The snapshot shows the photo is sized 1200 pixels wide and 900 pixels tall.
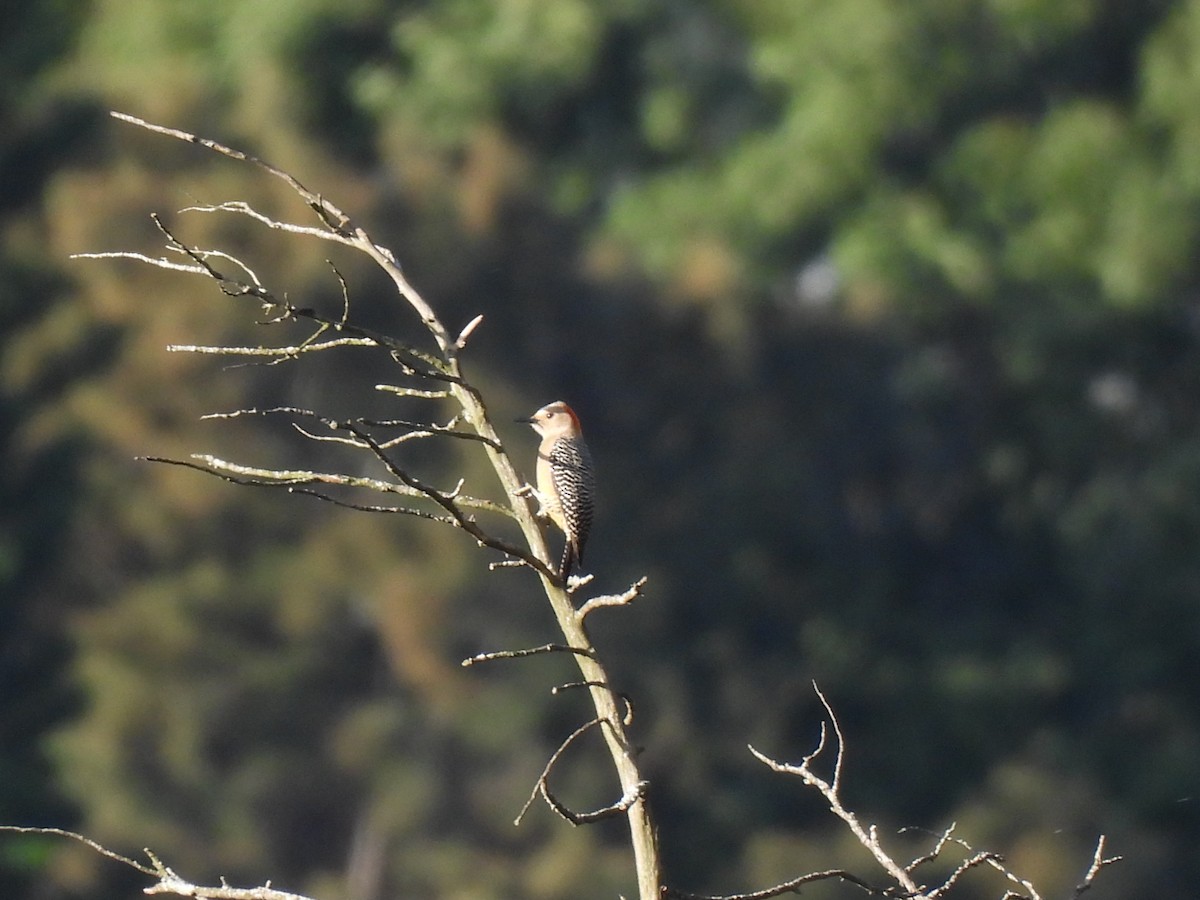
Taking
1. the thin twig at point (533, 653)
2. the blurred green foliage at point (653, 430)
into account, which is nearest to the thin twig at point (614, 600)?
the thin twig at point (533, 653)

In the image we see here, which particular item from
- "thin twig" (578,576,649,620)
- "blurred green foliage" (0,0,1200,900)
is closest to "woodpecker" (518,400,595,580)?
"thin twig" (578,576,649,620)

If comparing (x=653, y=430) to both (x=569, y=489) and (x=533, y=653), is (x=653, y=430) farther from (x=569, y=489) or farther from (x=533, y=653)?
(x=533, y=653)

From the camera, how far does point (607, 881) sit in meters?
29.1

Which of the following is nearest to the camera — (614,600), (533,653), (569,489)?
(533,653)

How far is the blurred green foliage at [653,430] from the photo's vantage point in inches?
1180

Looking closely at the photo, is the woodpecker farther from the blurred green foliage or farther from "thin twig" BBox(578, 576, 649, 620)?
the blurred green foliage

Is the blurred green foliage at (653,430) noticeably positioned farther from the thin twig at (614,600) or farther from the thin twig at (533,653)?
the thin twig at (533,653)

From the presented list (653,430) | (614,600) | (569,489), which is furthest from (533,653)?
(653,430)

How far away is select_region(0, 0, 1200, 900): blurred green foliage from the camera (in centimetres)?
2998

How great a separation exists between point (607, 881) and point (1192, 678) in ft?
37.1

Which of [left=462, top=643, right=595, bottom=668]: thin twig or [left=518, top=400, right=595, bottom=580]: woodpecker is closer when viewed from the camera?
[left=462, top=643, right=595, bottom=668]: thin twig

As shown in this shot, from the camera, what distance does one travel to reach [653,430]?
3422 centimetres

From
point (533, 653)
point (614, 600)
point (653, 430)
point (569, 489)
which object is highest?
point (653, 430)

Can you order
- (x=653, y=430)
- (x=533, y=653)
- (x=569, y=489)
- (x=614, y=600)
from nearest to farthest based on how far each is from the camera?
(x=533, y=653)
(x=614, y=600)
(x=569, y=489)
(x=653, y=430)
